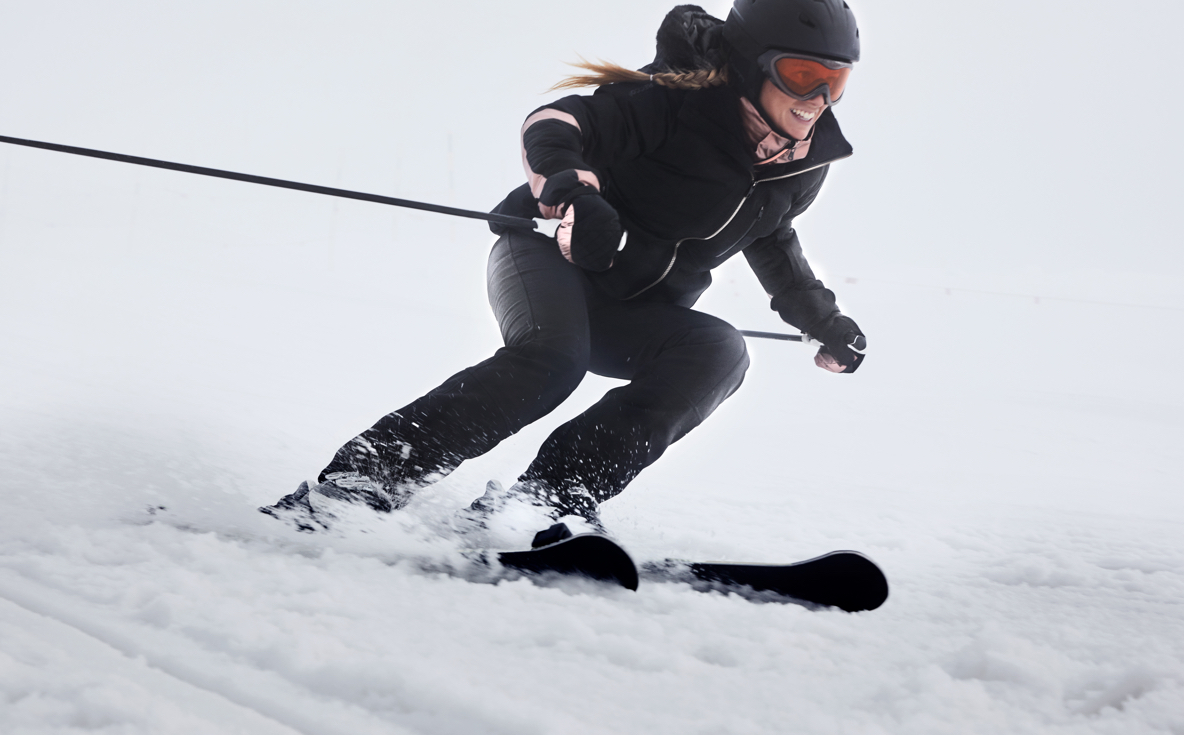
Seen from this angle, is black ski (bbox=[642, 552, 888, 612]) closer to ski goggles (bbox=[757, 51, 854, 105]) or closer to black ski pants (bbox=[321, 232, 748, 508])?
black ski pants (bbox=[321, 232, 748, 508])

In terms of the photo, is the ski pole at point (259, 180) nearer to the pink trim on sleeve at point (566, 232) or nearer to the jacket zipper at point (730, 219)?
the pink trim on sleeve at point (566, 232)

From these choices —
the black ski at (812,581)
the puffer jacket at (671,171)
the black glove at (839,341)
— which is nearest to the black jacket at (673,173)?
the puffer jacket at (671,171)

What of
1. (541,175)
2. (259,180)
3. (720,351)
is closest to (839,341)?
(720,351)

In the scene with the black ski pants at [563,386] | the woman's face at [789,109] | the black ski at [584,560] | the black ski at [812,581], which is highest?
the woman's face at [789,109]

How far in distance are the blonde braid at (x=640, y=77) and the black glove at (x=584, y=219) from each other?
347 mm

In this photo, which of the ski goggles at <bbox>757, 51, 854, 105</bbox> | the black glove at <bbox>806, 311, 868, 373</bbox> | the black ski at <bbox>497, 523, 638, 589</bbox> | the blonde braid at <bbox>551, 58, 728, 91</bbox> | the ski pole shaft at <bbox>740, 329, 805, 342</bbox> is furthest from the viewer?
the ski pole shaft at <bbox>740, 329, 805, 342</bbox>

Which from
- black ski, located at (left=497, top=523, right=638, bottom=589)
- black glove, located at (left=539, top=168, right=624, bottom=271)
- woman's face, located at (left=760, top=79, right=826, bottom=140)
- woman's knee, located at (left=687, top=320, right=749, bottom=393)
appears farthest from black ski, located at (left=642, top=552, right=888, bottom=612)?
woman's face, located at (left=760, top=79, right=826, bottom=140)

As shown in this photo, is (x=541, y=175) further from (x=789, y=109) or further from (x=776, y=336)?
(x=776, y=336)

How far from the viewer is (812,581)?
1.32 metres

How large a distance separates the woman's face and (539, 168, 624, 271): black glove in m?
0.41

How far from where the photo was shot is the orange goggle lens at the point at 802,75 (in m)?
1.49

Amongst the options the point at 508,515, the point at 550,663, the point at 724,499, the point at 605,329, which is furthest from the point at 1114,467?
the point at 550,663

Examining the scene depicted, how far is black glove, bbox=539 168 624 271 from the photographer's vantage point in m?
1.34

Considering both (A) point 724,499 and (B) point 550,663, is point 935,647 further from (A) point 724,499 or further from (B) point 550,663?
(A) point 724,499
